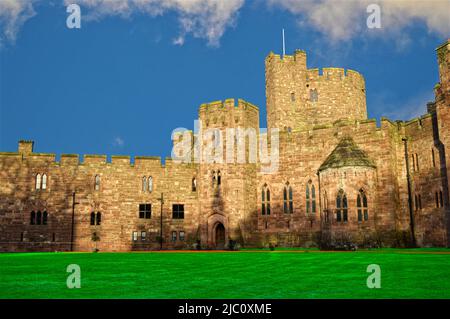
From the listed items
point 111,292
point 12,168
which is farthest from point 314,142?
point 111,292

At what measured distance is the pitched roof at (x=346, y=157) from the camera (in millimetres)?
30547

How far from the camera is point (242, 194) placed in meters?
34.5

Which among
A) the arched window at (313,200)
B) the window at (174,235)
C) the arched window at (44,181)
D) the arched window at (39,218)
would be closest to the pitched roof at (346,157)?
the arched window at (313,200)

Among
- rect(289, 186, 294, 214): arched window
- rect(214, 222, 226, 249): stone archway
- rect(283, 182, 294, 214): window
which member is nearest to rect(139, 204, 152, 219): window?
rect(214, 222, 226, 249): stone archway

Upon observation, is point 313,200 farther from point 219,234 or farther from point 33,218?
point 33,218

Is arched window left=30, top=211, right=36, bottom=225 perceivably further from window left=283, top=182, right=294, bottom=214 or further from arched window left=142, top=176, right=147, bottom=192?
window left=283, top=182, right=294, bottom=214

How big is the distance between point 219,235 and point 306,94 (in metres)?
19.8

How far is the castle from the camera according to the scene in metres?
30.0

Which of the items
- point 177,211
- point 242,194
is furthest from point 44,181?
point 242,194

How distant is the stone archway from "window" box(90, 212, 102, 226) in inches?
390

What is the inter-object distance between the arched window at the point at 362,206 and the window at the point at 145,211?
17.5m

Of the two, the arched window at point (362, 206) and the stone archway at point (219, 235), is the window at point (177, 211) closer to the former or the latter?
the stone archway at point (219, 235)
